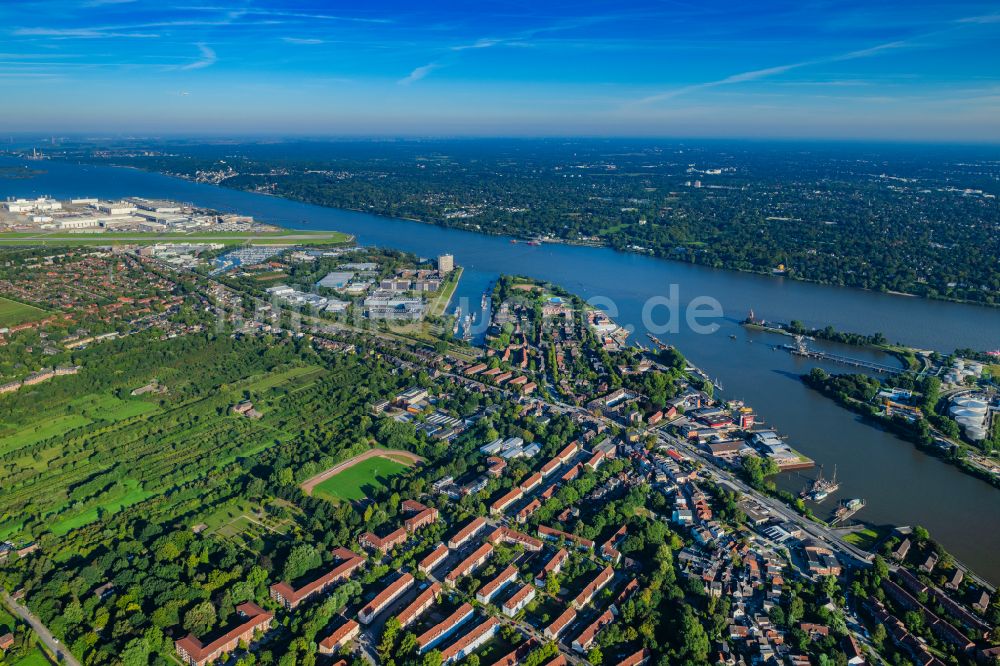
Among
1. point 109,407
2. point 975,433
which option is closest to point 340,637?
point 109,407

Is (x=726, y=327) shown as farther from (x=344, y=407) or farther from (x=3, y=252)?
(x=3, y=252)

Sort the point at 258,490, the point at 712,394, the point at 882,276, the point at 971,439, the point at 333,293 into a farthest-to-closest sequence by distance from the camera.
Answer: the point at 882,276
the point at 333,293
the point at 712,394
the point at 971,439
the point at 258,490

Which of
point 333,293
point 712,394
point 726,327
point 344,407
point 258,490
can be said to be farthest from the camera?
point 333,293

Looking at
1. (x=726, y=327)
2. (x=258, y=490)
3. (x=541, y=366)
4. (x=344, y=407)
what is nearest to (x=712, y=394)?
(x=541, y=366)

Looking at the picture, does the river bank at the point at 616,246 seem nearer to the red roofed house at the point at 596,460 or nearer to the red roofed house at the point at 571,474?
the red roofed house at the point at 596,460

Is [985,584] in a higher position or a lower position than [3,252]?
lower

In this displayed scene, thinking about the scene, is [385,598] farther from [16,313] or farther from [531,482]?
[16,313]

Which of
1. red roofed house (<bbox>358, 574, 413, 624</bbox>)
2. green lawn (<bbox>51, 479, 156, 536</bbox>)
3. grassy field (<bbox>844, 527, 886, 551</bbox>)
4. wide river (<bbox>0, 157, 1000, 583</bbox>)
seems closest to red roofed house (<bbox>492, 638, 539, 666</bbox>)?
red roofed house (<bbox>358, 574, 413, 624</bbox>)
